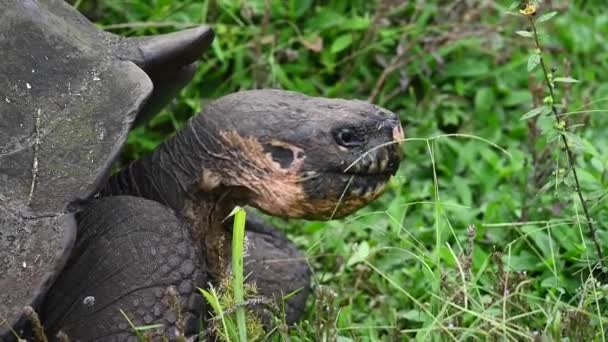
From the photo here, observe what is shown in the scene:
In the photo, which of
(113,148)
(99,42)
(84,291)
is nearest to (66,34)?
(99,42)

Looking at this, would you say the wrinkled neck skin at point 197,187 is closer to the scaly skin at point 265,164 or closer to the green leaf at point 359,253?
the scaly skin at point 265,164

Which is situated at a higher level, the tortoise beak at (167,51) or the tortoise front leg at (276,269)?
the tortoise beak at (167,51)

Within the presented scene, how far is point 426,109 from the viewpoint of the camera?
13.3 feet

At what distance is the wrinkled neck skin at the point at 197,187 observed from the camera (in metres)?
2.58

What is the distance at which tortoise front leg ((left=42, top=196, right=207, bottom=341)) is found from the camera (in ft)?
7.93

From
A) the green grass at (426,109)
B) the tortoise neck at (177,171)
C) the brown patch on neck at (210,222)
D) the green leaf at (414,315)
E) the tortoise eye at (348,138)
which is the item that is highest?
the tortoise eye at (348,138)

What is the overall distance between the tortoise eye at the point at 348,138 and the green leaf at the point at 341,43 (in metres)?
1.64

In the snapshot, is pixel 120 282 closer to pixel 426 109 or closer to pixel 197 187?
pixel 197 187

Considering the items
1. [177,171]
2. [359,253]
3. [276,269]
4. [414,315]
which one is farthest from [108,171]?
[359,253]

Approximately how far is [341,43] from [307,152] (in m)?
1.68

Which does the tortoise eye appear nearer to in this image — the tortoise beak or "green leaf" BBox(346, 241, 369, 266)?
the tortoise beak

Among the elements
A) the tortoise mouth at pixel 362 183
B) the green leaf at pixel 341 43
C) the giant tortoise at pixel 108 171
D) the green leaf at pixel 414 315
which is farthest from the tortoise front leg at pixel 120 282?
the green leaf at pixel 341 43

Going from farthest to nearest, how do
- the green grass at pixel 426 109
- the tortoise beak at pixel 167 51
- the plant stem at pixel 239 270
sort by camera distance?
the green grass at pixel 426 109, the tortoise beak at pixel 167 51, the plant stem at pixel 239 270

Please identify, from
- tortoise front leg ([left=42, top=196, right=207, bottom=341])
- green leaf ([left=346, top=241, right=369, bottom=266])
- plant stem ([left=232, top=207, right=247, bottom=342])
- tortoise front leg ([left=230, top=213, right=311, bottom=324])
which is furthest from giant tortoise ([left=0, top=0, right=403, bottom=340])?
green leaf ([left=346, top=241, right=369, bottom=266])
